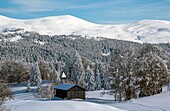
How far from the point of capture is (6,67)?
116 metres

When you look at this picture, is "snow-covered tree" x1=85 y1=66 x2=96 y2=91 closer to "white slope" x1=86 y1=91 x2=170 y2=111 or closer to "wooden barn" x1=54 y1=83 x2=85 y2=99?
"wooden barn" x1=54 y1=83 x2=85 y2=99

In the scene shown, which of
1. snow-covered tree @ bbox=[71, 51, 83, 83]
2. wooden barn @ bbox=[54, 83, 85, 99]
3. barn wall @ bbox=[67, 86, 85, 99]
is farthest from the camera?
snow-covered tree @ bbox=[71, 51, 83, 83]

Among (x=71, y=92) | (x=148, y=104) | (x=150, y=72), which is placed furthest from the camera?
(x=71, y=92)

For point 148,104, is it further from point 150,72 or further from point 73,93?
A: point 73,93

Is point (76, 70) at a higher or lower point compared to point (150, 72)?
higher

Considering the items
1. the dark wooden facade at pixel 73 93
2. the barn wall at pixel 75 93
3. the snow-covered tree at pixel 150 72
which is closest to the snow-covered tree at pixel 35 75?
the dark wooden facade at pixel 73 93

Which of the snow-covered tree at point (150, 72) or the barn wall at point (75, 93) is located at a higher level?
the snow-covered tree at point (150, 72)

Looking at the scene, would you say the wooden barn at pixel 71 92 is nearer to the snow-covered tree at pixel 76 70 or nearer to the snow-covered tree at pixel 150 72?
the snow-covered tree at pixel 150 72

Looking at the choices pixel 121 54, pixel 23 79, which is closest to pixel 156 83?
pixel 121 54

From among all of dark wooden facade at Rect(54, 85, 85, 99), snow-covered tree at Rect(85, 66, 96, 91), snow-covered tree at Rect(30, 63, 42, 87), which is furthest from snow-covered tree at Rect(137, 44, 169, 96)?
snow-covered tree at Rect(30, 63, 42, 87)

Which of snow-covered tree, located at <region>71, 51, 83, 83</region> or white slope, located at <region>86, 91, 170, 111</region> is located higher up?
snow-covered tree, located at <region>71, 51, 83, 83</region>

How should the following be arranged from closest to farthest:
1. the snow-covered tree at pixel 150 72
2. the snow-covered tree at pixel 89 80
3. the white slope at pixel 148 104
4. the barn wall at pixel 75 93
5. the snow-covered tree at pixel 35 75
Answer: the white slope at pixel 148 104, the snow-covered tree at pixel 150 72, the barn wall at pixel 75 93, the snow-covered tree at pixel 35 75, the snow-covered tree at pixel 89 80

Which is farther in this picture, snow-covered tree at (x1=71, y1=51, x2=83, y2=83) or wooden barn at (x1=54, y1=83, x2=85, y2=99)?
snow-covered tree at (x1=71, y1=51, x2=83, y2=83)

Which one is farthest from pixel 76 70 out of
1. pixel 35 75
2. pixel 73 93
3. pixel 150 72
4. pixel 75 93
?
pixel 150 72
